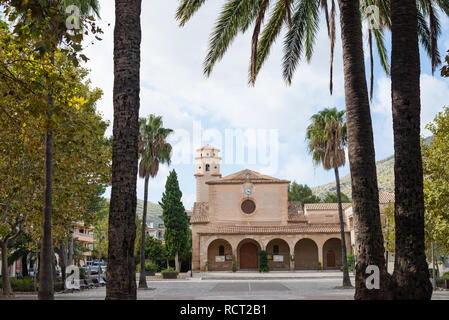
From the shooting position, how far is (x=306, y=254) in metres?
48.5

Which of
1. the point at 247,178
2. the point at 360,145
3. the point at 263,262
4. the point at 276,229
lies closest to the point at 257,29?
the point at 360,145

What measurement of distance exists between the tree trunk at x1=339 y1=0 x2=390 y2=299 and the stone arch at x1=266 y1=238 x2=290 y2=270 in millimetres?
40321

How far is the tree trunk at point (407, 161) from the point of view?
6.74m

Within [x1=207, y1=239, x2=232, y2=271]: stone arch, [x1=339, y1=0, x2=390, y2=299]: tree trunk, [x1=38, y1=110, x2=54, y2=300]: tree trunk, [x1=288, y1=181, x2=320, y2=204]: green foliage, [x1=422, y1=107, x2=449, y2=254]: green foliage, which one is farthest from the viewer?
[x1=288, y1=181, x2=320, y2=204]: green foliage

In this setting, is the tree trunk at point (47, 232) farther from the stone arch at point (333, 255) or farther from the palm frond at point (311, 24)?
the stone arch at point (333, 255)

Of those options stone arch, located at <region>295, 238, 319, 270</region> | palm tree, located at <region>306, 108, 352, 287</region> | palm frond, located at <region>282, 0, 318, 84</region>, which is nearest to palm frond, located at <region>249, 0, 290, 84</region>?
palm frond, located at <region>282, 0, 318, 84</region>

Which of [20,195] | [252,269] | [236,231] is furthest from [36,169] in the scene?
[252,269]

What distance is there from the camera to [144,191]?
93.1 feet

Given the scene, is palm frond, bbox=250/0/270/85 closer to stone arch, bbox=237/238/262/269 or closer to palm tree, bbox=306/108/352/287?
palm tree, bbox=306/108/352/287

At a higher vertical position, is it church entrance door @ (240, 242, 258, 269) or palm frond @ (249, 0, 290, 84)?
palm frond @ (249, 0, 290, 84)

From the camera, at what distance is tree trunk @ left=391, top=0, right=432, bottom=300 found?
674cm

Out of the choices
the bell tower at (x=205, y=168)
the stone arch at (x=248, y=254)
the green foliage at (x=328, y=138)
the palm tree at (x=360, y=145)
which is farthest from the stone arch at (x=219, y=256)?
the palm tree at (x=360, y=145)

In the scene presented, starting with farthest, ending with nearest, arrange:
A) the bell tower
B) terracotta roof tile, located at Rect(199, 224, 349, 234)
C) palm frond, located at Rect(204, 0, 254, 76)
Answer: the bell tower < terracotta roof tile, located at Rect(199, 224, 349, 234) < palm frond, located at Rect(204, 0, 254, 76)
